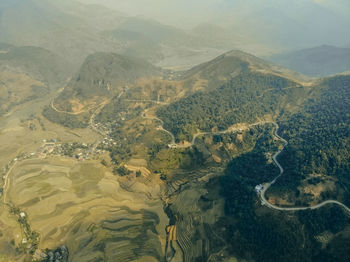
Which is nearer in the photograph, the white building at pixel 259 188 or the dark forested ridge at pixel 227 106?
the white building at pixel 259 188

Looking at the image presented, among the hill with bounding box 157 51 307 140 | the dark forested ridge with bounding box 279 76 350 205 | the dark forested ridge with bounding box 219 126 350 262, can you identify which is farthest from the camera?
the hill with bounding box 157 51 307 140

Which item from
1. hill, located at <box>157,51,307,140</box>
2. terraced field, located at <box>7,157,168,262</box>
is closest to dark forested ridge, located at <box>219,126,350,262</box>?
terraced field, located at <box>7,157,168,262</box>

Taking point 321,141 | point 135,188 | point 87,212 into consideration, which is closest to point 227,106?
point 321,141

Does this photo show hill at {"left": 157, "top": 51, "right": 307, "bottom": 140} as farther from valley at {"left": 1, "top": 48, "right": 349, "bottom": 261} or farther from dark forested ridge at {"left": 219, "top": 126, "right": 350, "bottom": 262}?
dark forested ridge at {"left": 219, "top": 126, "right": 350, "bottom": 262}

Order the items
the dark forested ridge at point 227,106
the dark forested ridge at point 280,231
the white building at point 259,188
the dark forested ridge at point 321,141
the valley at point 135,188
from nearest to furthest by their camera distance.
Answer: the dark forested ridge at point 280,231
the valley at point 135,188
the dark forested ridge at point 321,141
the white building at point 259,188
the dark forested ridge at point 227,106

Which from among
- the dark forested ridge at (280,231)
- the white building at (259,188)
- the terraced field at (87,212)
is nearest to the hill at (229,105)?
the terraced field at (87,212)

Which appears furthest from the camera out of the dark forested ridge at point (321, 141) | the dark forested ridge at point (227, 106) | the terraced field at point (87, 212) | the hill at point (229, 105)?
the hill at point (229, 105)

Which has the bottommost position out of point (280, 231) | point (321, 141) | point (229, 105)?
point (280, 231)

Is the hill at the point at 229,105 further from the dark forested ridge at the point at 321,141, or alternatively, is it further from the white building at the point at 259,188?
the white building at the point at 259,188

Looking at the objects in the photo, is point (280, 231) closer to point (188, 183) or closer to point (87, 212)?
point (188, 183)

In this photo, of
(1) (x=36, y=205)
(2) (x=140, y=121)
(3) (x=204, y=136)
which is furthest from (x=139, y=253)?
(2) (x=140, y=121)
